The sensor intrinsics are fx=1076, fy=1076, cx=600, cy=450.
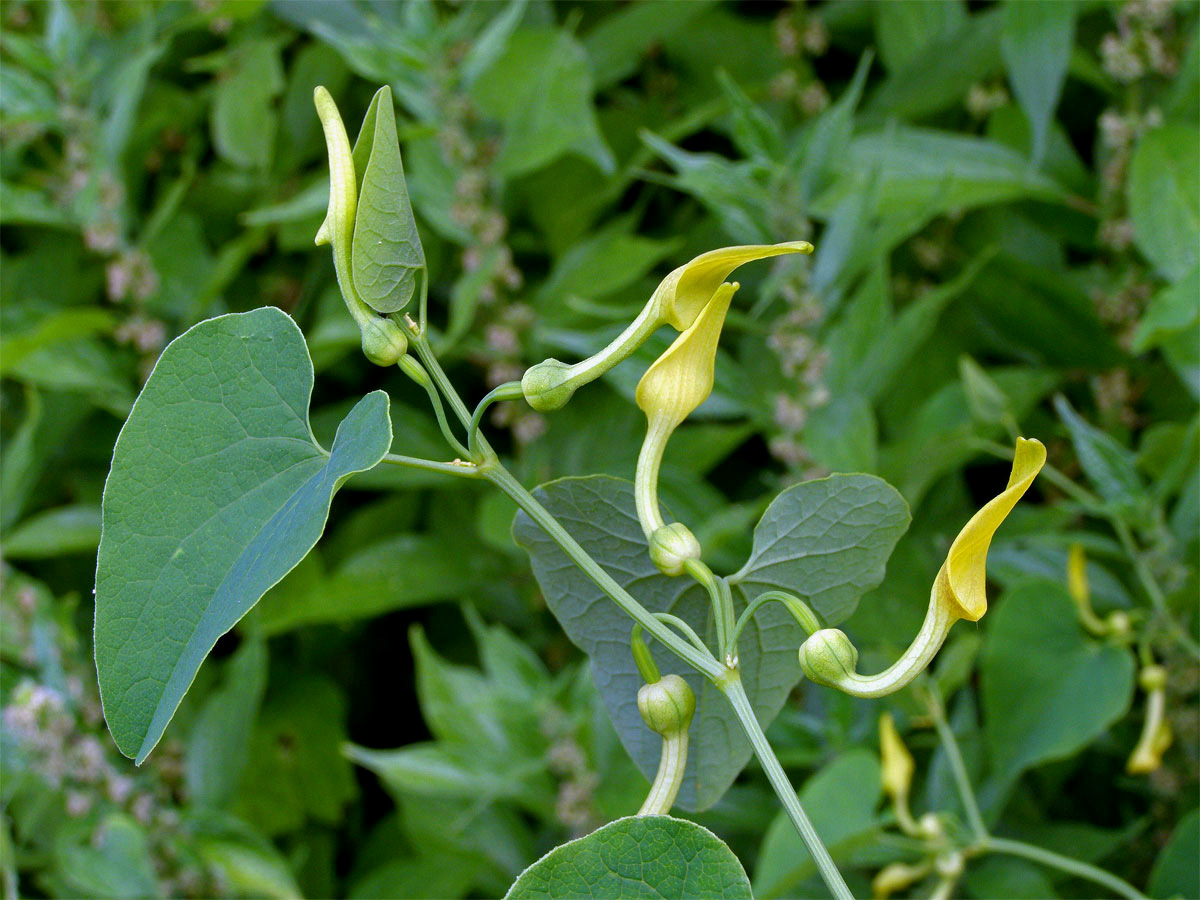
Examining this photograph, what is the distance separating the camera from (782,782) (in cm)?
20

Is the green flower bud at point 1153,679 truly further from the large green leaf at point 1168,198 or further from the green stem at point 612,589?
the green stem at point 612,589

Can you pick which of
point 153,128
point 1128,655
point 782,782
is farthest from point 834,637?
point 153,128

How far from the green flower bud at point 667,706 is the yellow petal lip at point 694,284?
78 millimetres

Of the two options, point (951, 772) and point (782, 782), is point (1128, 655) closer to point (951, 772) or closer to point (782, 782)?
point (951, 772)

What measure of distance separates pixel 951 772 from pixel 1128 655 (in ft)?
0.38

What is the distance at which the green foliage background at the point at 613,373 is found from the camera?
2.00 ft

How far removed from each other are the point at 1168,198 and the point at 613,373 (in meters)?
0.33

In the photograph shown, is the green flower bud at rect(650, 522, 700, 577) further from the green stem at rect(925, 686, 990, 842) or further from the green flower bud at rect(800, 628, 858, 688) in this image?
the green stem at rect(925, 686, 990, 842)

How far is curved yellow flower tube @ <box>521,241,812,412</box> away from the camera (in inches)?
8.9

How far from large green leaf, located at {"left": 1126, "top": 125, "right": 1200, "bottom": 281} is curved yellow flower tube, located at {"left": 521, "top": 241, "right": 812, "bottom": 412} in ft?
1.52

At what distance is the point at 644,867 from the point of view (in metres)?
0.21

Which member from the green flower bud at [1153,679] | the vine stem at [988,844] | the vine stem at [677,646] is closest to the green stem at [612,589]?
the vine stem at [677,646]

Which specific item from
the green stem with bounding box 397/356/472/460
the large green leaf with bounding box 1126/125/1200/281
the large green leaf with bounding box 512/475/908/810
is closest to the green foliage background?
the large green leaf with bounding box 1126/125/1200/281

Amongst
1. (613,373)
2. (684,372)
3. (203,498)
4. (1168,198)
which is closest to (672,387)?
(684,372)
